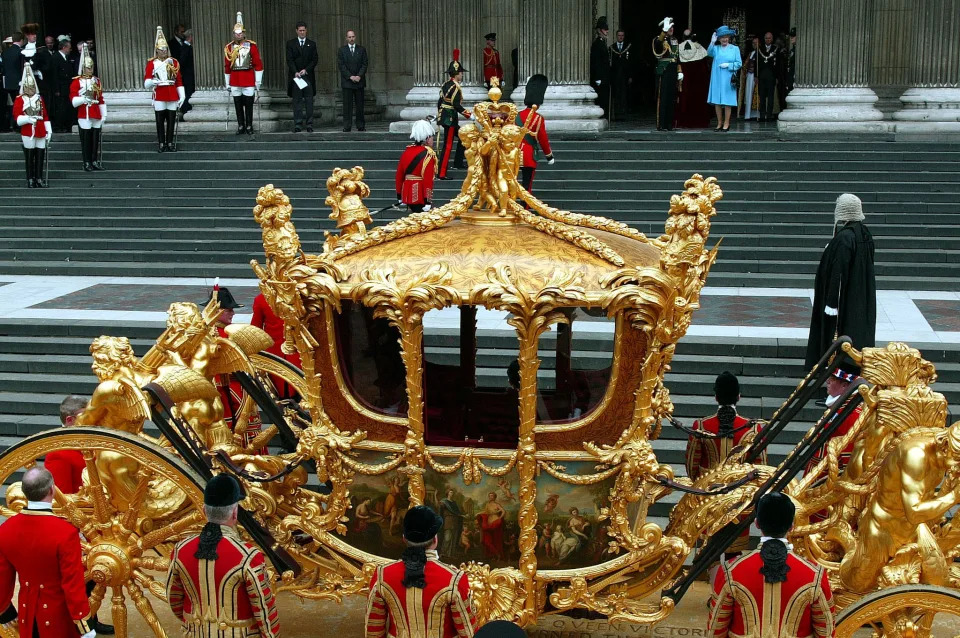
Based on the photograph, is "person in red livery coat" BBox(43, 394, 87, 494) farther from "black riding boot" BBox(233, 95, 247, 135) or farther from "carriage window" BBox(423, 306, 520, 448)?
"black riding boot" BBox(233, 95, 247, 135)

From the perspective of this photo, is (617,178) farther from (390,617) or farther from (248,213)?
(390,617)

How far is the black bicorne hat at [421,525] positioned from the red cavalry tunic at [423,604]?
0.11m

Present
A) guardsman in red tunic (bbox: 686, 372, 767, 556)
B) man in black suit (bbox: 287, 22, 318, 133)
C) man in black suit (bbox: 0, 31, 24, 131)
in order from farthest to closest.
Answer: man in black suit (bbox: 0, 31, 24, 131)
man in black suit (bbox: 287, 22, 318, 133)
guardsman in red tunic (bbox: 686, 372, 767, 556)

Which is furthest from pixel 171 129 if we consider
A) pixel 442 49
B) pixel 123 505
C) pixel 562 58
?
pixel 123 505

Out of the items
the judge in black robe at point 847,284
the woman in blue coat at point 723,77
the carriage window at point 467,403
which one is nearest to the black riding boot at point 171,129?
the woman in blue coat at point 723,77

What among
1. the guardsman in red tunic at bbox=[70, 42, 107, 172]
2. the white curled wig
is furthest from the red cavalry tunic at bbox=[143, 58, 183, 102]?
the white curled wig

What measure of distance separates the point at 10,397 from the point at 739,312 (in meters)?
6.42

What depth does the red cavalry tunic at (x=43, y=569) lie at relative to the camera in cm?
521

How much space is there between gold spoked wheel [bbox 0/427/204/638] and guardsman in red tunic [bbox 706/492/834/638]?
247 centimetres

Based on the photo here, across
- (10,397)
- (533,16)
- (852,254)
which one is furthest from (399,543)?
(533,16)

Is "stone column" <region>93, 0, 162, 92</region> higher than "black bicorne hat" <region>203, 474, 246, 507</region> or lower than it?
higher

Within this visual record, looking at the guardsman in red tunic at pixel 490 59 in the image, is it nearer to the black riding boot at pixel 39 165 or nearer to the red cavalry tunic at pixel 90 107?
the red cavalry tunic at pixel 90 107

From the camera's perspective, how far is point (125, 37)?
1917cm

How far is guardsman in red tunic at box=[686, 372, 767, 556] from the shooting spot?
21.6ft
